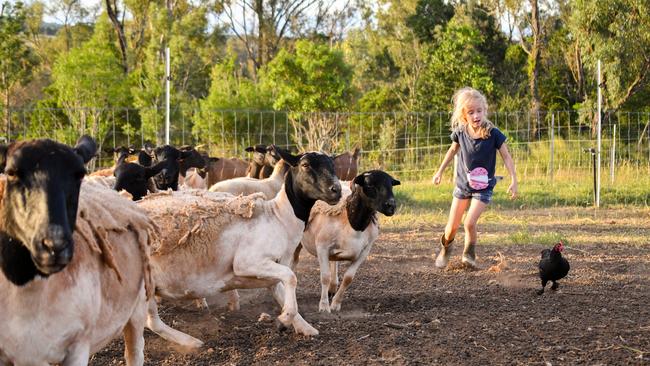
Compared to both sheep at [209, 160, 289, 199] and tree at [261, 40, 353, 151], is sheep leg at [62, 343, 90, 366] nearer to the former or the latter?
sheep at [209, 160, 289, 199]

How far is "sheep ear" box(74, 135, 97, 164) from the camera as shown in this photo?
439 cm


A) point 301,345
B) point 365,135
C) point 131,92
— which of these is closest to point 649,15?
point 365,135

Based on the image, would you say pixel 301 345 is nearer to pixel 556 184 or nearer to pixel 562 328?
pixel 562 328

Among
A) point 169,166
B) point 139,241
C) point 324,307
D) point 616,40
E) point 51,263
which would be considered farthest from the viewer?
point 616,40

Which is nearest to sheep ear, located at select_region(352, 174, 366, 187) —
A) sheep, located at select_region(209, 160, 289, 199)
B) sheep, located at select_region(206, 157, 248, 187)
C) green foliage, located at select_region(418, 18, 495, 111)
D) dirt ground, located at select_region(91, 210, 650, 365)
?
dirt ground, located at select_region(91, 210, 650, 365)

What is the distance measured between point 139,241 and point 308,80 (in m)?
30.4

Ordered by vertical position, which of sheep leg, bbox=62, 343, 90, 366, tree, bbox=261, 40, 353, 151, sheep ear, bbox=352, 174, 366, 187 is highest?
tree, bbox=261, 40, 353, 151

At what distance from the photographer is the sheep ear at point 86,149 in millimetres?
4395

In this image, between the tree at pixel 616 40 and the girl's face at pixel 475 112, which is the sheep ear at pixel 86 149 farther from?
the tree at pixel 616 40

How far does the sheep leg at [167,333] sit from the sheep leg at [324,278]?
1804mm

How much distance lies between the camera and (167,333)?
22.5 feet

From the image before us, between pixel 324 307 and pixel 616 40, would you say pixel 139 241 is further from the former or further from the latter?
pixel 616 40

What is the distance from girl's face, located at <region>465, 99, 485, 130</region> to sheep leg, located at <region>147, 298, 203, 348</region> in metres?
4.61

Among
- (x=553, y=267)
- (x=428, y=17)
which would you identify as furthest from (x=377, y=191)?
(x=428, y=17)
